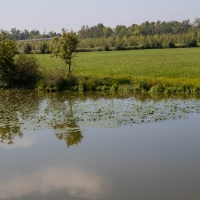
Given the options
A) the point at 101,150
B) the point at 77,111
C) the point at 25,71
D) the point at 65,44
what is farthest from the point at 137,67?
the point at 101,150

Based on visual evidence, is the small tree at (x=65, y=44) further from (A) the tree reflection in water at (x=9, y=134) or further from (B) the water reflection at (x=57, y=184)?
(B) the water reflection at (x=57, y=184)

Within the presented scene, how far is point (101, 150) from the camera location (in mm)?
13188

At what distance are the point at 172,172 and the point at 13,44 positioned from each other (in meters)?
24.0

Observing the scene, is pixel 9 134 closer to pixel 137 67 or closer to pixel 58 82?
pixel 58 82

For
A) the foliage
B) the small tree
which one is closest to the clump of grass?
the small tree

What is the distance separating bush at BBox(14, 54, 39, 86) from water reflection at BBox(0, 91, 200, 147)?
4837mm

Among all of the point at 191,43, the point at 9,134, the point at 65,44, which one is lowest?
the point at 9,134

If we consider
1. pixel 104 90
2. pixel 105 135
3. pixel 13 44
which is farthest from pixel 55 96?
pixel 105 135

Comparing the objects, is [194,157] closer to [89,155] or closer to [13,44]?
[89,155]

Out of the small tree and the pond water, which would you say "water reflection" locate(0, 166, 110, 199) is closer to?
the pond water

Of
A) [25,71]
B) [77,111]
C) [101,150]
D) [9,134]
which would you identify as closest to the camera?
[101,150]

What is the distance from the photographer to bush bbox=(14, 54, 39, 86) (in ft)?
101

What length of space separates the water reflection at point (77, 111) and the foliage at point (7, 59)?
16.4ft

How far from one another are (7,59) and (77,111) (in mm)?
13114
